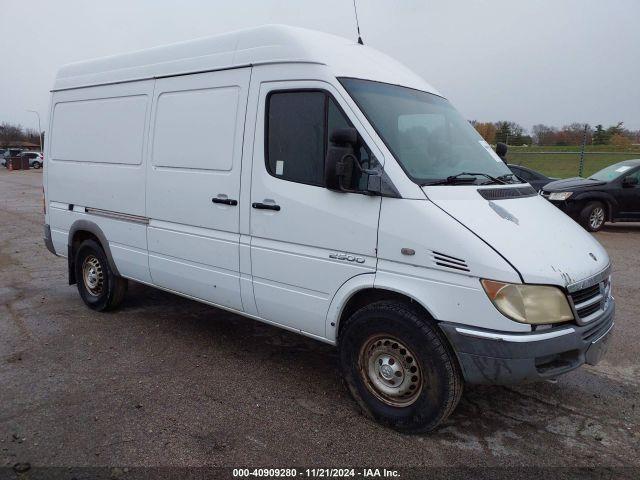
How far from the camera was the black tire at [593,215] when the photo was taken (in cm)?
1185

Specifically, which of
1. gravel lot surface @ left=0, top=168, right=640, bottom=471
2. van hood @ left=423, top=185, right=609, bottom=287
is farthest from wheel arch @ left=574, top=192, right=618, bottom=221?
van hood @ left=423, top=185, right=609, bottom=287

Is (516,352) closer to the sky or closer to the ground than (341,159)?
closer to the ground

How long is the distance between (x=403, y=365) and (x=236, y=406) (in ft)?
4.20

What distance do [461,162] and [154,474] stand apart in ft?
9.51

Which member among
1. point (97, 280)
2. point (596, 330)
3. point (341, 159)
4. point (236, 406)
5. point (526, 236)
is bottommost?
point (236, 406)

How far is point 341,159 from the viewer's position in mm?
3393

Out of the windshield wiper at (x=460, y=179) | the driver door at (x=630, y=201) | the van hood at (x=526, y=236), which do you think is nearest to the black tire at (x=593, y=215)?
the driver door at (x=630, y=201)

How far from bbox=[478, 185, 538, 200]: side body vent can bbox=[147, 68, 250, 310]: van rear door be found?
1.89 metres

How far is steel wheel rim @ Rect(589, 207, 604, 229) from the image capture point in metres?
11.9

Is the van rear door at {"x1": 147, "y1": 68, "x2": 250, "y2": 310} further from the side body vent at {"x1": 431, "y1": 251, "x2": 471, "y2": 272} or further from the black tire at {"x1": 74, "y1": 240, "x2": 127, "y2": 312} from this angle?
the side body vent at {"x1": 431, "y1": 251, "x2": 471, "y2": 272}

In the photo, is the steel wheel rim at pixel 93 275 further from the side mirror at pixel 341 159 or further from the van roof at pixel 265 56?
the side mirror at pixel 341 159

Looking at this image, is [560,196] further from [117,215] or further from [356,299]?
[117,215]

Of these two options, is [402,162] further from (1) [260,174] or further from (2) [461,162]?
(1) [260,174]

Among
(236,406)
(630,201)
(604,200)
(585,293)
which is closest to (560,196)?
(604,200)
